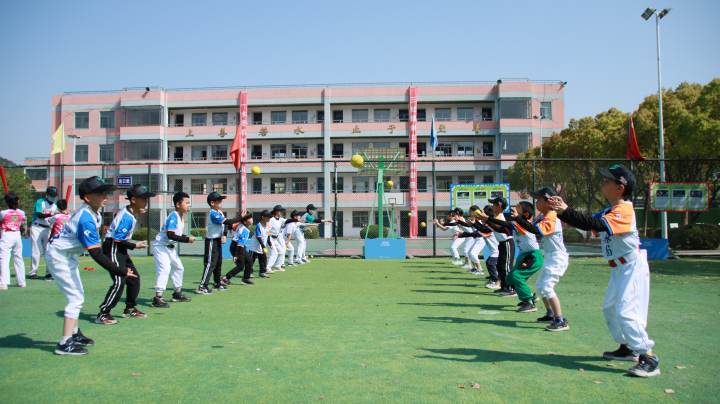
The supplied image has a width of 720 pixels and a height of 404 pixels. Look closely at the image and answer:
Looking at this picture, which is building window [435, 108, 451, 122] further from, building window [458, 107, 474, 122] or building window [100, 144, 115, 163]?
building window [100, 144, 115, 163]

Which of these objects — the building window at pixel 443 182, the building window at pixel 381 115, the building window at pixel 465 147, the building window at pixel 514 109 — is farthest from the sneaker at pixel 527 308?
the building window at pixel 381 115

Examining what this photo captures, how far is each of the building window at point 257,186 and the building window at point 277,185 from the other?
1.15 metres

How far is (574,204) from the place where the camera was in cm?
3447

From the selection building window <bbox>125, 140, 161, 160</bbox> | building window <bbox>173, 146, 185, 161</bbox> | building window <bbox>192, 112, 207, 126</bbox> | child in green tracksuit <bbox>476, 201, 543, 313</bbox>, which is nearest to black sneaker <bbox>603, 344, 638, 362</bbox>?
child in green tracksuit <bbox>476, 201, 543, 313</bbox>

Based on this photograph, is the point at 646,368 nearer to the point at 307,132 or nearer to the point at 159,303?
the point at 159,303

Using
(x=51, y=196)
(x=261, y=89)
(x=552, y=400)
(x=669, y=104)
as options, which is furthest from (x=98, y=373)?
(x=261, y=89)

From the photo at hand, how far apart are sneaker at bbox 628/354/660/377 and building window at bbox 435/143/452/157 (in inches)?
1732

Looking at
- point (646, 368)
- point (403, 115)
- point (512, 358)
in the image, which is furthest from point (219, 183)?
point (646, 368)

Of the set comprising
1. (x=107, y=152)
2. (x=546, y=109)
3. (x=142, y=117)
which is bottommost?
(x=107, y=152)

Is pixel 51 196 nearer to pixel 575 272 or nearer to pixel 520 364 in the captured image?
pixel 520 364

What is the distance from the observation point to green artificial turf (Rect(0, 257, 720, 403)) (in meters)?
4.21

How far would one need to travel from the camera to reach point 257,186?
1921 inches

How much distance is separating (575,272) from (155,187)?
140 feet

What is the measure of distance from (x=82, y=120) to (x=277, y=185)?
2053cm
